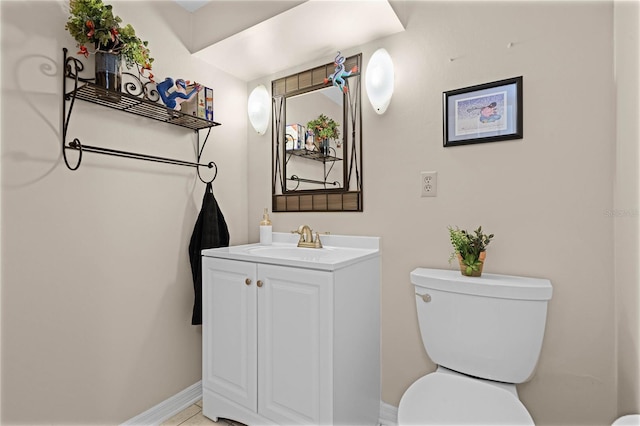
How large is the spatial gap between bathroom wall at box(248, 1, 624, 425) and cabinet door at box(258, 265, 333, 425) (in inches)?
18.2

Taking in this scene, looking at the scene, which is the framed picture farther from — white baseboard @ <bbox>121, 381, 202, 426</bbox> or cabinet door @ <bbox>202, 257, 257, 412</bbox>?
white baseboard @ <bbox>121, 381, 202, 426</bbox>

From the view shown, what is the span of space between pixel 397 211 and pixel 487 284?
20.9 inches

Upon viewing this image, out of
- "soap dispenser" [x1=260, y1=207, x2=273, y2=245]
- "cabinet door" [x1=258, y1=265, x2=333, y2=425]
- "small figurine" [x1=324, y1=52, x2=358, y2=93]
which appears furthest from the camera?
"soap dispenser" [x1=260, y1=207, x2=273, y2=245]

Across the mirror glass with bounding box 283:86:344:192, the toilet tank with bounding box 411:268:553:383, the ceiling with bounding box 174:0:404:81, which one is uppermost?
the ceiling with bounding box 174:0:404:81

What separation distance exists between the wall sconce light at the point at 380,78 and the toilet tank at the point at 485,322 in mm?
836

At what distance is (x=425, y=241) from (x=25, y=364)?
1674mm

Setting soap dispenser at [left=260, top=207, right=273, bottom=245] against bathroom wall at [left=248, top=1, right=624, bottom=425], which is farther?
soap dispenser at [left=260, top=207, right=273, bottom=245]

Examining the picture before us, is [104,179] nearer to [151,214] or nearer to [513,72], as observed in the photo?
[151,214]

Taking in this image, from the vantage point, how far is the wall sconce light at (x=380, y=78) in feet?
5.03

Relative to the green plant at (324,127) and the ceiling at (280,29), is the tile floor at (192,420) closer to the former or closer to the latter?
the green plant at (324,127)

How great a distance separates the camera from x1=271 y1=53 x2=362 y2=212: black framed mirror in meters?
1.69

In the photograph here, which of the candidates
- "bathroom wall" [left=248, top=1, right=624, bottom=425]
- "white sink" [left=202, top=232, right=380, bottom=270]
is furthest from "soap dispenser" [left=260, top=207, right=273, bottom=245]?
"bathroom wall" [left=248, top=1, right=624, bottom=425]

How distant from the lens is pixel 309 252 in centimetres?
166

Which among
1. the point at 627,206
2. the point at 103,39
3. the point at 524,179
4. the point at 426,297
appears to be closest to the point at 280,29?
the point at 103,39
